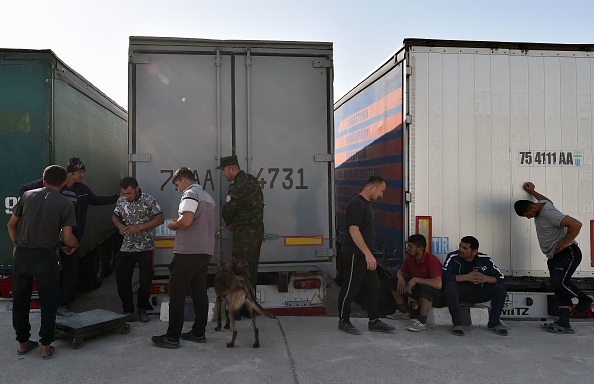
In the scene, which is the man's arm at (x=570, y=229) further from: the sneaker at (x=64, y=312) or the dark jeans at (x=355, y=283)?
the sneaker at (x=64, y=312)

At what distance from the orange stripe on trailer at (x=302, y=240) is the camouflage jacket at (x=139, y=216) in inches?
59.0

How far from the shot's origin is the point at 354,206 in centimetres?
552

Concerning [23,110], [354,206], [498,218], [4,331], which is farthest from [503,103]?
[4,331]

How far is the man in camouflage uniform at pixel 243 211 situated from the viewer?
5.56 metres

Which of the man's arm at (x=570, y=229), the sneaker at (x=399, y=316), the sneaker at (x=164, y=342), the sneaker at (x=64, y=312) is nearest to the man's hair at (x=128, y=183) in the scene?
the sneaker at (x=64, y=312)

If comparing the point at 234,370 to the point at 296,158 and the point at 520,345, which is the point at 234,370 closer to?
the point at 296,158

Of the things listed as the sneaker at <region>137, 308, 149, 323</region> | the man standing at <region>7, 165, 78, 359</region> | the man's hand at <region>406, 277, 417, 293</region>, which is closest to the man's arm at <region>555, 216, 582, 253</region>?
the man's hand at <region>406, 277, 417, 293</region>

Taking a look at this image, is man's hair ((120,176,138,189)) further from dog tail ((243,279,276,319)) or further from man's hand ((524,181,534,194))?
man's hand ((524,181,534,194))

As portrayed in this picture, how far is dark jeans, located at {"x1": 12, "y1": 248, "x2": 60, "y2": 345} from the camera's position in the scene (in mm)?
4605

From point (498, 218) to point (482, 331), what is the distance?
4.27 ft

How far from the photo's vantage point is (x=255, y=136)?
5945mm

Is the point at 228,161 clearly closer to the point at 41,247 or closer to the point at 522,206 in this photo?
the point at 41,247

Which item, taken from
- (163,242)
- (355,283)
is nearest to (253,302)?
(355,283)

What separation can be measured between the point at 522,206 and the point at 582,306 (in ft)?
4.32
